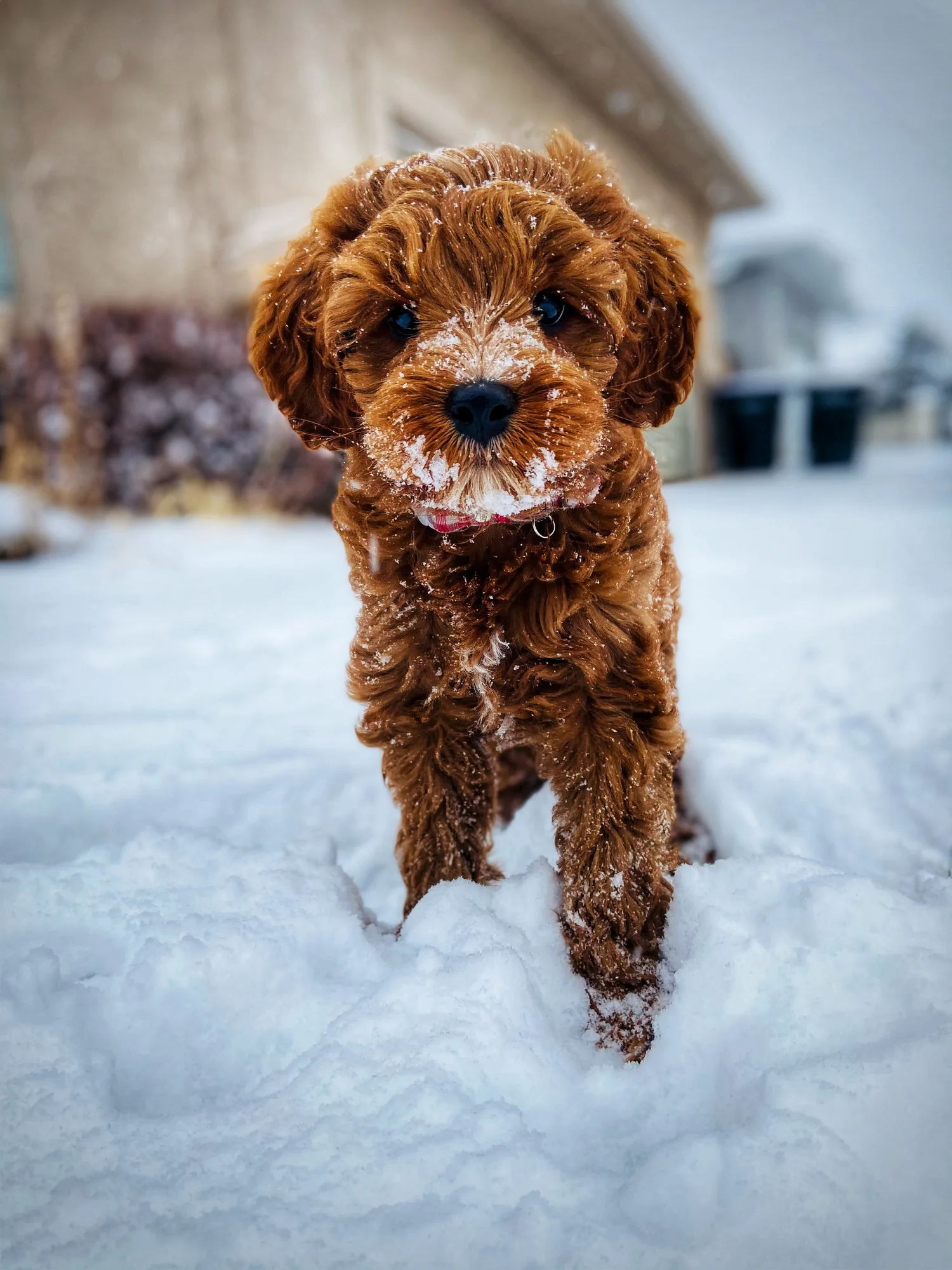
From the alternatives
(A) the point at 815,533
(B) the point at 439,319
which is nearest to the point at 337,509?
(B) the point at 439,319

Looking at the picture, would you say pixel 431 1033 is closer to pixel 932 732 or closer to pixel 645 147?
pixel 932 732

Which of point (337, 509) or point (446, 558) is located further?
point (337, 509)

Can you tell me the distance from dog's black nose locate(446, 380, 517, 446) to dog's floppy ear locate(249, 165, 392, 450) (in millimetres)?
370

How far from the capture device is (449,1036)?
125 centimetres

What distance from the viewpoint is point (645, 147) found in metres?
10.1

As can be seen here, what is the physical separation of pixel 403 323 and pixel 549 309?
268 mm

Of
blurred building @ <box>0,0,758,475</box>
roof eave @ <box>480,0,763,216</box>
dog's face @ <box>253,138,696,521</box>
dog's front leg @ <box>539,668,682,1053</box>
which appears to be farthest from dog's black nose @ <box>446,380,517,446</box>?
roof eave @ <box>480,0,763,216</box>

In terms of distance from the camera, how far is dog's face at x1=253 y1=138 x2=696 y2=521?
1.25 m

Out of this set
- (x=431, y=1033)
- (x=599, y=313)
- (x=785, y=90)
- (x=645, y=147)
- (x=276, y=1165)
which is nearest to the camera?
(x=276, y=1165)

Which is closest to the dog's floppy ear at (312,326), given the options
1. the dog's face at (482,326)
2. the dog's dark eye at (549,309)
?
the dog's face at (482,326)

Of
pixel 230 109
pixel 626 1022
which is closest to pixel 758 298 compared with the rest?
pixel 230 109

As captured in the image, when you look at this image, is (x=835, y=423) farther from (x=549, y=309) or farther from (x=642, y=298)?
(x=549, y=309)

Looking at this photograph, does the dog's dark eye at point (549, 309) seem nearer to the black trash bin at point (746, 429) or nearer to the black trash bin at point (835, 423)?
the black trash bin at point (746, 429)

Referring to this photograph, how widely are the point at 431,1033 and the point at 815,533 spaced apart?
20.8 ft
